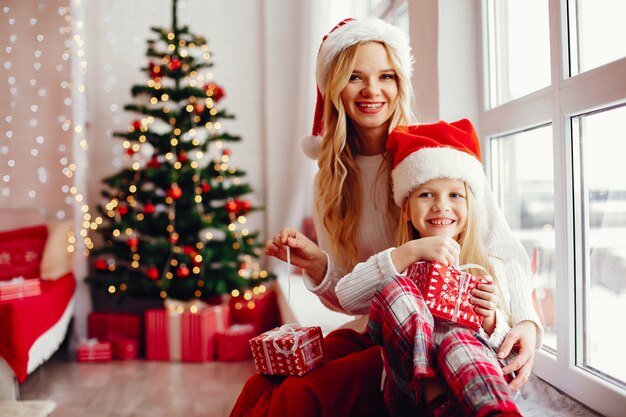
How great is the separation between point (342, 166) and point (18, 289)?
212cm

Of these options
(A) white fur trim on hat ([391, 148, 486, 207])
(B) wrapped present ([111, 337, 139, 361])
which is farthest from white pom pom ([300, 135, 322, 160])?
(B) wrapped present ([111, 337, 139, 361])

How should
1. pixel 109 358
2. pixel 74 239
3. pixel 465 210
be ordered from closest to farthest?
pixel 465 210 < pixel 109 358 < pixel 74 239

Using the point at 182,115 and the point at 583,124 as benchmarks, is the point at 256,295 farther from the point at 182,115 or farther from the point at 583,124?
the point at 583,124

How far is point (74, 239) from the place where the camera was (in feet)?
12.2

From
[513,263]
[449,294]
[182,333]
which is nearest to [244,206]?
[182,333]

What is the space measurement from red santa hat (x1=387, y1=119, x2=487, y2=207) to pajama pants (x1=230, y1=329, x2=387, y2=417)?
0.40 m

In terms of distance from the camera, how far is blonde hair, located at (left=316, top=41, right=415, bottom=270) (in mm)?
1623

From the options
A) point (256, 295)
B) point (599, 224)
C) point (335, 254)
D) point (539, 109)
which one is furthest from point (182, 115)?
point (599, 224)

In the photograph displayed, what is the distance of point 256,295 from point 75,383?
124cm

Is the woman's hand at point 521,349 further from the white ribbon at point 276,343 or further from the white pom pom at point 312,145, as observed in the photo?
the white pom pom at point 312,145

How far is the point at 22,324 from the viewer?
2684mm

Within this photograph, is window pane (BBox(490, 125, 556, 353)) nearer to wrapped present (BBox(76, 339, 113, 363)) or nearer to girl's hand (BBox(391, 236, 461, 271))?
girl's hand (BBox(391, 236, 461, 271))

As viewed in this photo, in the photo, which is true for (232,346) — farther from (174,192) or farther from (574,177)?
(574,177)

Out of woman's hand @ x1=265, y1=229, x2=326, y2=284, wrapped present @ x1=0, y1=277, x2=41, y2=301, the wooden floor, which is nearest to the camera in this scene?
woman's hand @ x1=265, y1=229, x2=326, y2=284
